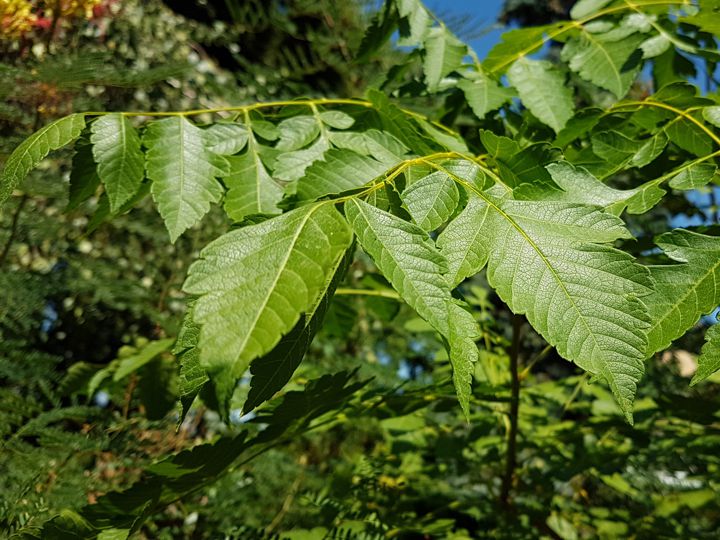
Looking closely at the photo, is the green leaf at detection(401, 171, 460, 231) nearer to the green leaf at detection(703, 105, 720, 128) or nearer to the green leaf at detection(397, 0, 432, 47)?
the green leaf at detection(703, 105, 720, 128)

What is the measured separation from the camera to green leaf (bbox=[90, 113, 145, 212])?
888 mm

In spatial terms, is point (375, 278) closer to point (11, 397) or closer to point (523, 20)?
point (11, 397)

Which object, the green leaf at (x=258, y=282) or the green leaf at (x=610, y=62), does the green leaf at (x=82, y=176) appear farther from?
the green leaf at (x=610, y=62)

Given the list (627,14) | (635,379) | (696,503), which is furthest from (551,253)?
(696,503)

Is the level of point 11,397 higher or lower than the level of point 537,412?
higher

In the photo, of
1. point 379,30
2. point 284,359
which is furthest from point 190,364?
point 379,30

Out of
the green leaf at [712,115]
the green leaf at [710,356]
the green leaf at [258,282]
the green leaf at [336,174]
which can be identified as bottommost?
the green leaf at [710,356]

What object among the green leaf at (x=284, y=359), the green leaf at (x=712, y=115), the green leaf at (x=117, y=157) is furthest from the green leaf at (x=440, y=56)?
the green leaf at (x=284, y=359)

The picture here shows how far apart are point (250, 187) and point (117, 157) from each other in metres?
0.21

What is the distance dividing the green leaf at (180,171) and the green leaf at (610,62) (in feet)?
2.57

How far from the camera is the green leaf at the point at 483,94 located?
45.2 inches

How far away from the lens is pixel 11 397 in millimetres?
1347

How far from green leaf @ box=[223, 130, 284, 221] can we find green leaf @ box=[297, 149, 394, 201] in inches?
6.4

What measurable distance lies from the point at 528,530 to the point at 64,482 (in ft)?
3.62
